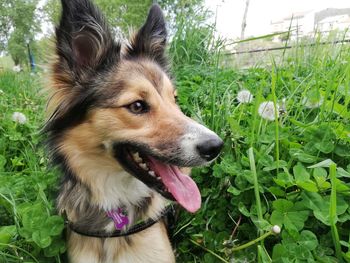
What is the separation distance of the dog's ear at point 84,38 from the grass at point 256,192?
540mm

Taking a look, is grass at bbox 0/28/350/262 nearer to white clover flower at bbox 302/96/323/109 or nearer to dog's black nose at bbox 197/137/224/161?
white clover flower at bbox 302/96/323/109

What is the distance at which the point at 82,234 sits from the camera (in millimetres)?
2010

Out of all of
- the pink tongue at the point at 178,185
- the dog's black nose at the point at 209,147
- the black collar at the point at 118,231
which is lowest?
the black collar at the point at 118,231

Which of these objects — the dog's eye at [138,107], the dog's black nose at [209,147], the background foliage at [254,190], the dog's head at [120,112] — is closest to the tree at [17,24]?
the background foliage at [254,190]

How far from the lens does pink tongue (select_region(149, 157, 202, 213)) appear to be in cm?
183

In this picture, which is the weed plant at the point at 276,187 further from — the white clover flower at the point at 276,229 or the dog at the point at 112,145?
the dog at the point at 112,145

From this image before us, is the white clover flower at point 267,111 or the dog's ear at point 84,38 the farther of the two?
the white clover flower at point 267,111

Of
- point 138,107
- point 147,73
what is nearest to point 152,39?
point 147,73

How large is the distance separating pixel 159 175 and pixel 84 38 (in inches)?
36.7

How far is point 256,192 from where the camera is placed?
1.81 metres

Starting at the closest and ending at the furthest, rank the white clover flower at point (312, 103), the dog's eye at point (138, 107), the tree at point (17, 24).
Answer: the dog's eye at point (138, 107) → the white clover flower at point (312, 103) → the tree at point (17, 24)

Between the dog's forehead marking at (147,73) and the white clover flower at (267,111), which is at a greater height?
the dog's forehead marking at (147,73)

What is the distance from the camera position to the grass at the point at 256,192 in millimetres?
1733

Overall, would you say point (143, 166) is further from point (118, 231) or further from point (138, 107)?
point (118, 231)
